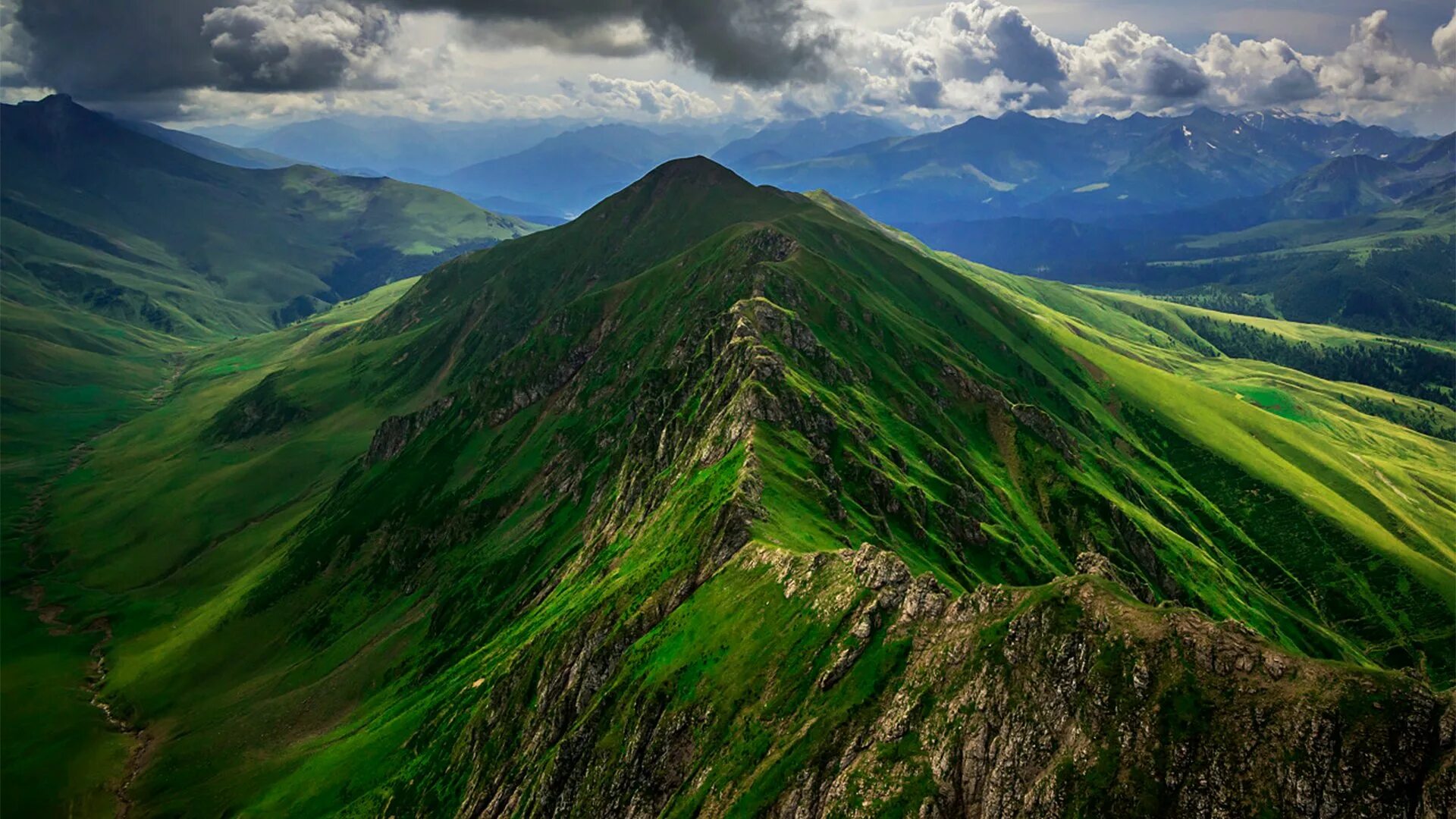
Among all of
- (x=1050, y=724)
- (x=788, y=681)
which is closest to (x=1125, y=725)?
(x=1050, y=724)

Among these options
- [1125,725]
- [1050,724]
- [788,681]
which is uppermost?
[1125,725]

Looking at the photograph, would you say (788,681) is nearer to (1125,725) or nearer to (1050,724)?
(1050,724)

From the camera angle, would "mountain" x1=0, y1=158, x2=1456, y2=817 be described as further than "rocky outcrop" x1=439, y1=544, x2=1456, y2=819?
Yes

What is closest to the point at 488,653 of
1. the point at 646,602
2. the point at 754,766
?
the point at 646,602

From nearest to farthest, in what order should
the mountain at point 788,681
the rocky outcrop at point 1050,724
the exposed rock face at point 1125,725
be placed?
the exposed rock face at point 1125,725
the rocky outcrop at point 1050,724
the mountain at point 788,681

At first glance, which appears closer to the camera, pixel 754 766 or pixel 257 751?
pixel 754 766

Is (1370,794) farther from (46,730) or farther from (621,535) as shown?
(46,730)

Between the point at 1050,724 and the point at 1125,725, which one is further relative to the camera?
the point at 1050,724

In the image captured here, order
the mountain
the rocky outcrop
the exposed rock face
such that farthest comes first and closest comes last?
the mountain
the rocky outcrop
the exposed rock face

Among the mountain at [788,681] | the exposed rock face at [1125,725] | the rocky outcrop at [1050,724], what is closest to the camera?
the exposed rock face at [1125,725]

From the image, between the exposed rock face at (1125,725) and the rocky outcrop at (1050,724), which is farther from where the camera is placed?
the rocky outcrop at (1050,724)

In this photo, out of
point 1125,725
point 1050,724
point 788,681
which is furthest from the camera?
point 788,681
